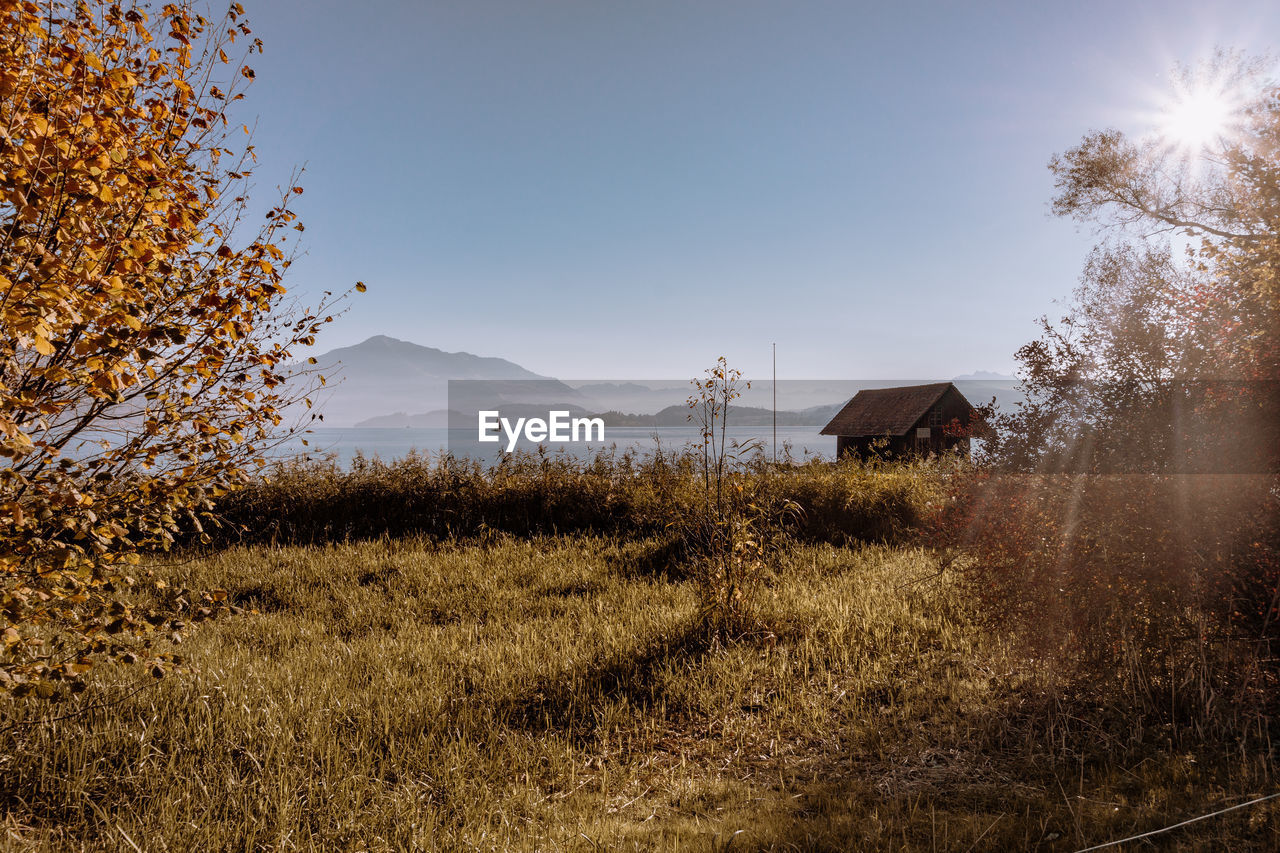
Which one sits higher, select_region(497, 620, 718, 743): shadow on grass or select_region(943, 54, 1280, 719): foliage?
select_region(943, 54, 1280, 719): foliage

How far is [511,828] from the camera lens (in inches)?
121

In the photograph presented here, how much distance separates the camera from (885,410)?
91.0ft

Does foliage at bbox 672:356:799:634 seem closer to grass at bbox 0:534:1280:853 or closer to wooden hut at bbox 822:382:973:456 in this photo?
grass at bbox 0:534:1280:853

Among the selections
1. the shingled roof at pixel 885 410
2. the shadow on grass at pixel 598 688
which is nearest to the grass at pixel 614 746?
the shadow on grass at pixel 598 688

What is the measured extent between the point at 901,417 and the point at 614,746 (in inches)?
981

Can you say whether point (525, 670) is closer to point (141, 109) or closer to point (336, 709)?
point (336, 709)

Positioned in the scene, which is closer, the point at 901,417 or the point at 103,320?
the point at 103,320

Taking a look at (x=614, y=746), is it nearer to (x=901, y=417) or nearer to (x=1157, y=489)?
(x=1157, y=489)

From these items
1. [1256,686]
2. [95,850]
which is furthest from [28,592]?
[1256,686]

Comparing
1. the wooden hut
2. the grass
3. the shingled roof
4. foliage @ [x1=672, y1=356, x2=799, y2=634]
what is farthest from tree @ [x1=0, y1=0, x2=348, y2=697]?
the shingled roof

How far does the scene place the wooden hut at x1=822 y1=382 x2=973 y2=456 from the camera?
24734 millimetres

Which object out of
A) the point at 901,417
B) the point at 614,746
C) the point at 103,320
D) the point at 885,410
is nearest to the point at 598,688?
the point at 614,746

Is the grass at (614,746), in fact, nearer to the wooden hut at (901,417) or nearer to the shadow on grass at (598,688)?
the shadow on grass at (598,688)

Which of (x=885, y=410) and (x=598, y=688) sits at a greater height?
(x=885, y=410)
